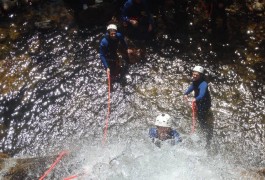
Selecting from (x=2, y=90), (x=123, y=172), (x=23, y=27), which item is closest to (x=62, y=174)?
(x=123, y=172)

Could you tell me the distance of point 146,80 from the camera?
9.16 metres

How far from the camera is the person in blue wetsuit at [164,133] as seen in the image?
21.7 feet

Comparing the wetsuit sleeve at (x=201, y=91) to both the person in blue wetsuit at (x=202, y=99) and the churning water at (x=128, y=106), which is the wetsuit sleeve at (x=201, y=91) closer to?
the person in blue wetsuit at (x=202, y=99)

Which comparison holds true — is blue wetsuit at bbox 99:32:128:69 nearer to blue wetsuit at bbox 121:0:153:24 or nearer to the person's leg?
blue wetsuit at bbox 121:0:153:24

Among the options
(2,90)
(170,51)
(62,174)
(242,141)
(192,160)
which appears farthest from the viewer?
(170,51)

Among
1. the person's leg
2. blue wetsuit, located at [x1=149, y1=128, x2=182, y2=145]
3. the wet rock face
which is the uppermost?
the wet rock face

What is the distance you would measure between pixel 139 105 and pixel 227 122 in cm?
260

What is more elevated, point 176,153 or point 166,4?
point 166,4

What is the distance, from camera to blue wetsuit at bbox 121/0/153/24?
9.76m

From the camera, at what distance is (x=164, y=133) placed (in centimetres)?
686

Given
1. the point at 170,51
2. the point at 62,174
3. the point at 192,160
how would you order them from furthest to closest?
the point at 170,51 → the point at 192,160 → the point at 62,174

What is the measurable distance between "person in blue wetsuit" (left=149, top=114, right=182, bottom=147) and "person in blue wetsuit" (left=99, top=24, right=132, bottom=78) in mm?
2488

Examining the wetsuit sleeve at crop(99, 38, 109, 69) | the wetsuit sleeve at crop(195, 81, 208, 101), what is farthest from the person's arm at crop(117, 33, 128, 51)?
the wetsuit sleeve at crop(195, 81, 208, 101)

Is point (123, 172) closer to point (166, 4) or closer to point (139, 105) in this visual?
point (139, 105)
